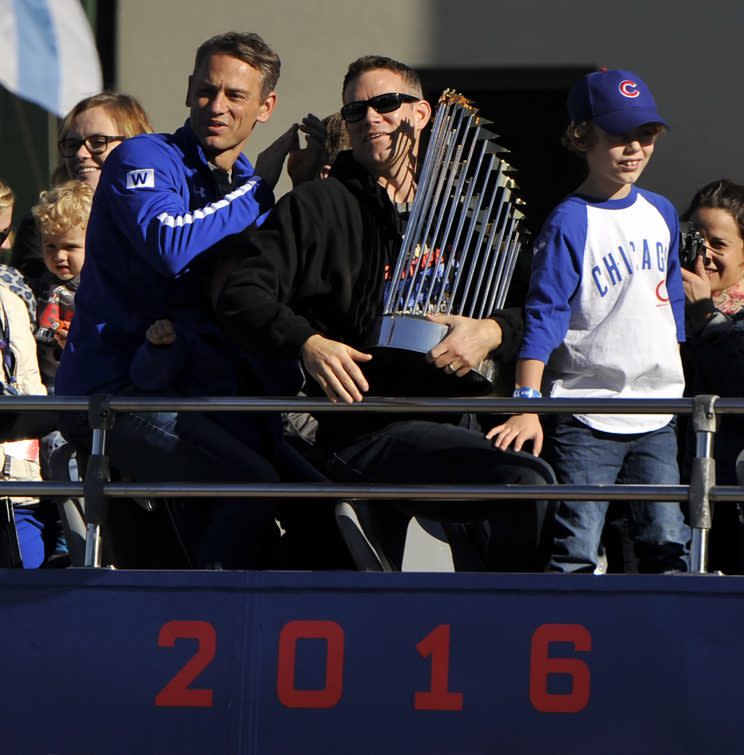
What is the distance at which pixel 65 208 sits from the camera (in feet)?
16.2

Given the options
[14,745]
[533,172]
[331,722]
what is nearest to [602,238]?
[331,722]

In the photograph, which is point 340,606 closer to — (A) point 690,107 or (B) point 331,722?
(B) point 331,722

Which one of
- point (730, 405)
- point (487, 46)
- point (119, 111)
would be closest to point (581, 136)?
point (730, 405)

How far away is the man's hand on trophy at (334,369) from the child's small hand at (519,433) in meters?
0.44

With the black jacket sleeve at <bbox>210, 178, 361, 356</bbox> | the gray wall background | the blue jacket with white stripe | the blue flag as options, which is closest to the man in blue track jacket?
the blue jacket with white stripe

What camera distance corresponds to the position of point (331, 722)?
11.8ft

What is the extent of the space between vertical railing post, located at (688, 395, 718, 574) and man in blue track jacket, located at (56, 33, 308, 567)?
3.48 feet

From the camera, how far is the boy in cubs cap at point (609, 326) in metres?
4.00

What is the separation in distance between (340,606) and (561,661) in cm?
54

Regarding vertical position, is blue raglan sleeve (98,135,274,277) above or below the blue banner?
above

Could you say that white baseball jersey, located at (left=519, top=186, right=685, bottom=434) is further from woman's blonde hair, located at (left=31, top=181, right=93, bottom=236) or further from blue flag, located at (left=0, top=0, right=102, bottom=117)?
blue flag, located at (left=0, top=0, right=102, bottom=117)

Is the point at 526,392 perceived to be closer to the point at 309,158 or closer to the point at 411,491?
the point at 411,491

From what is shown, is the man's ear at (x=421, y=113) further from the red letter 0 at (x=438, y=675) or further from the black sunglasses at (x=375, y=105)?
the red letter 0 at (x=438, y=675)

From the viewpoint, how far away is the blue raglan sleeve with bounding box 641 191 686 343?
423cm
